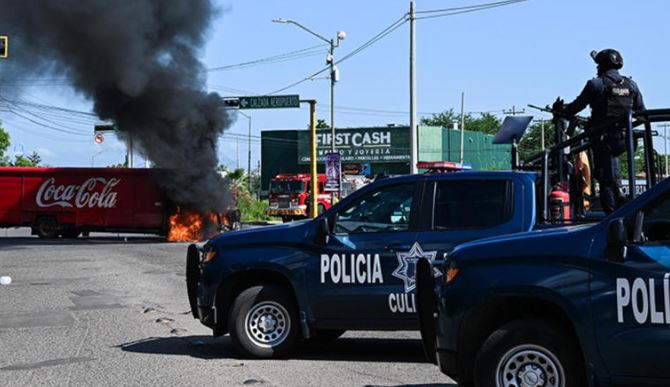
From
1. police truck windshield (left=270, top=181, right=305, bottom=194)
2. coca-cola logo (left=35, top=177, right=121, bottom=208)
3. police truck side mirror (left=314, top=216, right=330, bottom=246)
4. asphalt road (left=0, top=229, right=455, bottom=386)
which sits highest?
police truck windshield (left=270, top=181, right=305, bottom=194)

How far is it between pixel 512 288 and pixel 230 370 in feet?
11.2

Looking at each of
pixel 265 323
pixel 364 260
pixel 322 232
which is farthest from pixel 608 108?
pixel 265 323

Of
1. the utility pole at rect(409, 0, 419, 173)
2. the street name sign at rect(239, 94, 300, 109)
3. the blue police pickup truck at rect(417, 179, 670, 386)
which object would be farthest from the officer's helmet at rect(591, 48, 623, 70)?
the street name sign at rect(239, 94, 300, 109)

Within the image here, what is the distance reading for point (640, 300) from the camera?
17.8 feet

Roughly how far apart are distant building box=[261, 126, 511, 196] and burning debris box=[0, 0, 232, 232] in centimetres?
3847

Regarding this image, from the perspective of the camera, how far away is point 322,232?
867cm

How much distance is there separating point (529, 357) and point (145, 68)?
2997cm

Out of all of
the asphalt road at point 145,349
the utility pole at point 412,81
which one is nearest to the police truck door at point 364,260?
the asphalt road at point 145,349

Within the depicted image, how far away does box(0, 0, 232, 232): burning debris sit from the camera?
33312 millimetres

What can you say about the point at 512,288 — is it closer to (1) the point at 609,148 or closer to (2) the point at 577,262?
(2) the point at 577,262

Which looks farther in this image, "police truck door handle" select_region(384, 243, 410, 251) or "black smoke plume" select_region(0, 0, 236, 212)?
"black smoke plume" select_region(0, 0, 236, 212)

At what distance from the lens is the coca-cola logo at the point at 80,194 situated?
114 ft

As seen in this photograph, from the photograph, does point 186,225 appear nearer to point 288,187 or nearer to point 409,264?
point 288,187

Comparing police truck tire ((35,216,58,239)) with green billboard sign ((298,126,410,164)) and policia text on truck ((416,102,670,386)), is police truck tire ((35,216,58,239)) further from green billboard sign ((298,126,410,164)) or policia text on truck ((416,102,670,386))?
green billboard sign ((298,126,410,164))
